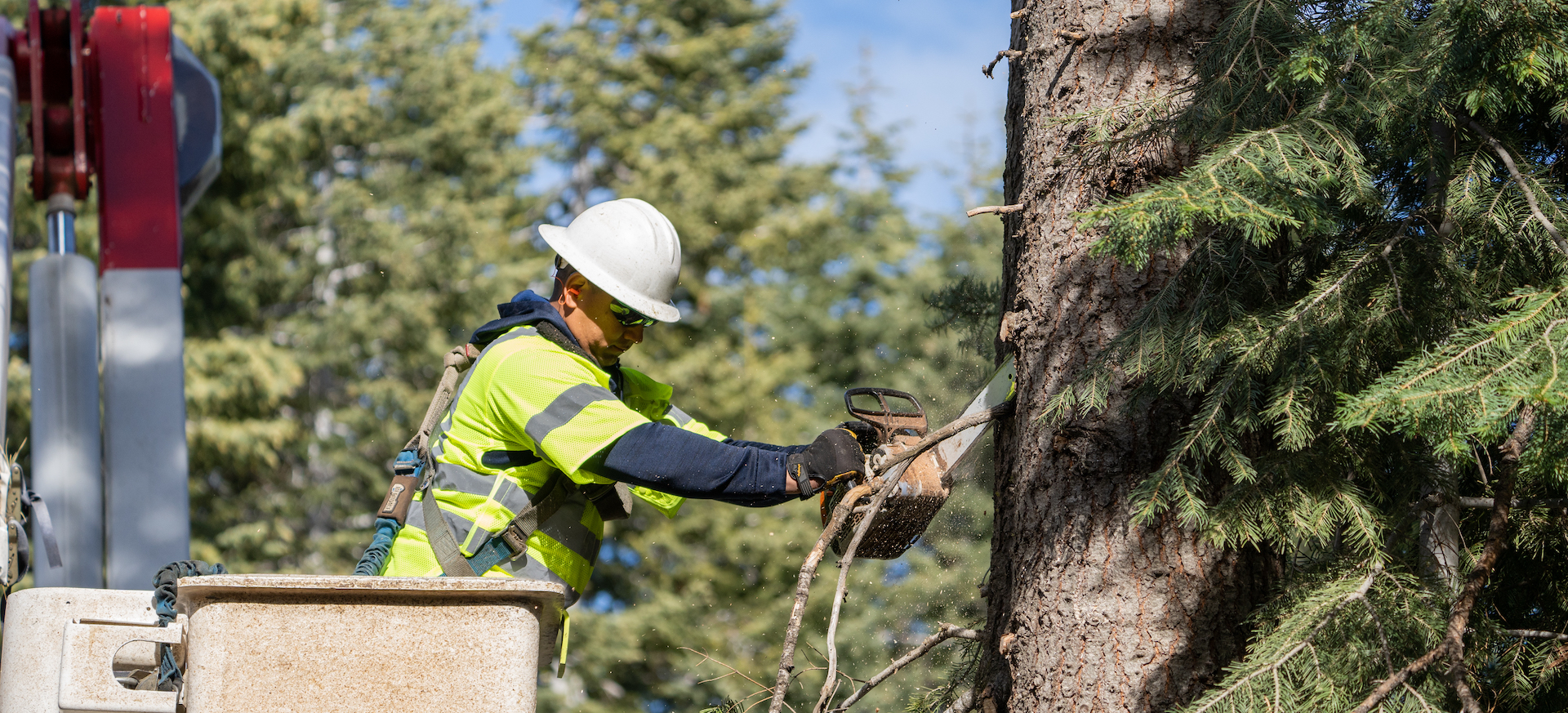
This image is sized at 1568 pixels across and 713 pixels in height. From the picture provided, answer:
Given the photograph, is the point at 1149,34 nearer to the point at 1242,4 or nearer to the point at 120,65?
the point at 1242,4

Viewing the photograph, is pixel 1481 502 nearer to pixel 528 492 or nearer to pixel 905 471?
pixel 905 471

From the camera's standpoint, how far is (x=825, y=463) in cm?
309

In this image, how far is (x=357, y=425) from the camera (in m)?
14.5

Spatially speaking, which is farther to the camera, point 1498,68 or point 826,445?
point 826,445

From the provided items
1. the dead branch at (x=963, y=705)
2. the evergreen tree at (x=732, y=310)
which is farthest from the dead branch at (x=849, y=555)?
the evergreen tree at (x=732, y=310)

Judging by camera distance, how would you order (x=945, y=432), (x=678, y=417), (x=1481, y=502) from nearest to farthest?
(x=1481, y=502) < (x=945, y=432) < (x=678, y=417)

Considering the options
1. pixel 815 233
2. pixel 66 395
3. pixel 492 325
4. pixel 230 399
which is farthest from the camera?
pixel 815 233

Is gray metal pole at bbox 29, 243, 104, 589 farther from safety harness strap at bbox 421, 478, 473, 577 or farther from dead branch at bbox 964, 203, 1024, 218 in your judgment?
dead branch at bbox 964, 203, 1024, 218

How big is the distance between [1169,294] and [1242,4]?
62 centimetres

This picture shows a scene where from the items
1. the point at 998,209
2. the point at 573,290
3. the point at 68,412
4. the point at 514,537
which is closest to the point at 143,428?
the point at 68,412

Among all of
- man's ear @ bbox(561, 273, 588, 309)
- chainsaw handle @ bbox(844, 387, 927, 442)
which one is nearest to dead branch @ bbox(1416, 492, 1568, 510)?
chainsaw handle @ bbox(844, 387, 927, 442)

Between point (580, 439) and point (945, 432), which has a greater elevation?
point (945, 432)

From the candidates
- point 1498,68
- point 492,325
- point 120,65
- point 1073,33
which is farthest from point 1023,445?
point 120,65

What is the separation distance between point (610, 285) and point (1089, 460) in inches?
54.8
